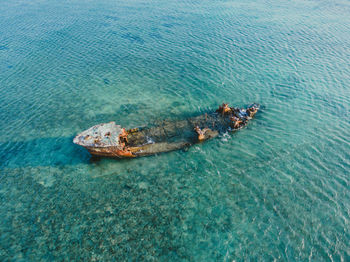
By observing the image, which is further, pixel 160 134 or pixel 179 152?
pixel 160 134

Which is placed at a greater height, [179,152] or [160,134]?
[160,134]

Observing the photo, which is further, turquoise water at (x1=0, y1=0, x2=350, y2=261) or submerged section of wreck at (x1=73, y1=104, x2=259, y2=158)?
submerged section of wreck at (x1=73, y1=104, x2=259, y2=158)

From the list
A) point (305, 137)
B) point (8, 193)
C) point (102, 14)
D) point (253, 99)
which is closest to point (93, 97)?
point (8, 193)

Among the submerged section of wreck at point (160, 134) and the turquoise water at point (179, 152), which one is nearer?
the turquoise water at point (179, 152)
